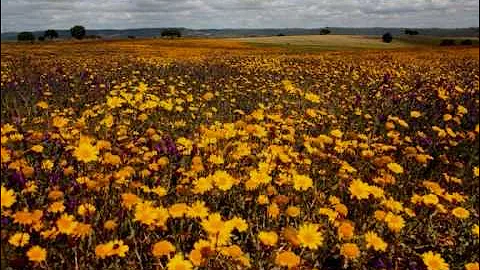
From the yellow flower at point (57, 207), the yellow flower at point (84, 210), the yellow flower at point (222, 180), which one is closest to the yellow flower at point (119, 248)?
the yellow flower at point (84, 210)

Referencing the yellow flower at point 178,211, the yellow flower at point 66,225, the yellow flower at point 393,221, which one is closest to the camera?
the yellow flower at point 66,225

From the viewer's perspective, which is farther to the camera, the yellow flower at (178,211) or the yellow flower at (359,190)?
the yellow flower at (359,190)

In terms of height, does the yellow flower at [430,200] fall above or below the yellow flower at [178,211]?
below

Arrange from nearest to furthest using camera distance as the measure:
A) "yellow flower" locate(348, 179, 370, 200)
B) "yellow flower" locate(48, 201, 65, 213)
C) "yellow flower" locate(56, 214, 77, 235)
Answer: "yellow flower" locate(56, 214, 77, 235) < "yellow flower" locate(48, 201, 65, 213) < "yellow flower" locate(348, 179, 370, 200)

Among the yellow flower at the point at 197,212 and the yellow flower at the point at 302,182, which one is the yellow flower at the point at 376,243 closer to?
the yellow flower at the point at 302,182

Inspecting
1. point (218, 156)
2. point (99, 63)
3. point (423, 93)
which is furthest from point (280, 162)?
point (99, 63)

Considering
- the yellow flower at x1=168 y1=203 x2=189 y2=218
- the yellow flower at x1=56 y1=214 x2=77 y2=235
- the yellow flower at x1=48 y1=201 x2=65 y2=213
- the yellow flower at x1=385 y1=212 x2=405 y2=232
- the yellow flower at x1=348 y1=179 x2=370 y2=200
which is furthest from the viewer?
the yellow flower at x1=348 y1=179 x2=370 y2=200

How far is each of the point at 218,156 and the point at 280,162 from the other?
57 cm

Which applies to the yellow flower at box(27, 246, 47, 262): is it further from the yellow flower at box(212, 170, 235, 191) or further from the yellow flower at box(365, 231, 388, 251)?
the yellow flower at box(365, 231, 388, 251)

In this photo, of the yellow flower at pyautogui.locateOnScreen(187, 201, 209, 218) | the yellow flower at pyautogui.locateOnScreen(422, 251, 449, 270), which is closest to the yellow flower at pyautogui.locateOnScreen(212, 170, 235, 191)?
the yellow flower at pyautogui.locateOnScreen(187, 201, 209, 218)

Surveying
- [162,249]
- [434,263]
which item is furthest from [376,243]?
[162,249]

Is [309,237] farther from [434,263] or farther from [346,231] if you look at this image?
[434,263]

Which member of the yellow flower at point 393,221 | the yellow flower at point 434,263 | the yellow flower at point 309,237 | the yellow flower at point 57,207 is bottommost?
the yellow flower at point 434,263

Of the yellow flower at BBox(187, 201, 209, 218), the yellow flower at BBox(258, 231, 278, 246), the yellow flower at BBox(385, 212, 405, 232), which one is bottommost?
the yellow flower at BBox(385, 212, 405, 232)
